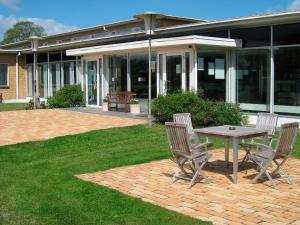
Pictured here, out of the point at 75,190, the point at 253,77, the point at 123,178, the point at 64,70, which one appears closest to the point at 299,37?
the point at 253,77

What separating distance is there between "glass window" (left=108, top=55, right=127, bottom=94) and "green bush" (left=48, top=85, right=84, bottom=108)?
2480 mm

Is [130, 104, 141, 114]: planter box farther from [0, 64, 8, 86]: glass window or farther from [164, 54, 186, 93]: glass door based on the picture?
[0, 64, 8, 86]: glass window

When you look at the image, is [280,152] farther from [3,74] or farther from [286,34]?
[3,74]

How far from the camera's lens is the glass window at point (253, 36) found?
14.9m

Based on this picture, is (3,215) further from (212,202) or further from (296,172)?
(296,172)

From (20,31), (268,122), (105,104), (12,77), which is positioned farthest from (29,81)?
(20,31)

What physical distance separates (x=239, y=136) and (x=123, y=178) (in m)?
2.03

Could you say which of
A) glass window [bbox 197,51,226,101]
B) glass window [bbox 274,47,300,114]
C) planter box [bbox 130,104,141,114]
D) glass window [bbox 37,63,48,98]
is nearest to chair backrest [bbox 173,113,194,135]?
glass window [bbox 274,47,300,114]

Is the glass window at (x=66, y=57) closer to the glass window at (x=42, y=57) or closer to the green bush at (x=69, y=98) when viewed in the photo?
the glass window at (x=42, y=57)

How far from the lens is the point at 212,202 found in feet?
20.2

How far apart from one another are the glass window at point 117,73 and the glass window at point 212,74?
496cm

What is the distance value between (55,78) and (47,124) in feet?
41.2

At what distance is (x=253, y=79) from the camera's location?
51.3ft

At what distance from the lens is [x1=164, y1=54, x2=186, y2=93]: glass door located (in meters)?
16.5
